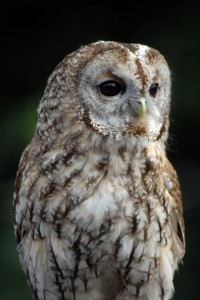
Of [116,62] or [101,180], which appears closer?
[116,62]

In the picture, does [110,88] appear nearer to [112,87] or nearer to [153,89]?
[112,87]

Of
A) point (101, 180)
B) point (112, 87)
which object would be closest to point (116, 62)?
point (112, 87)

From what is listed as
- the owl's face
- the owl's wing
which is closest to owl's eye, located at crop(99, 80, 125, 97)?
the owl's face

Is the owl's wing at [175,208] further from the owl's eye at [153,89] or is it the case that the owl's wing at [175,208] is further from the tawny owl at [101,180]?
the owl's eye at [153,89]

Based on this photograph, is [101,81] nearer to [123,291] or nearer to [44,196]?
[44,196]

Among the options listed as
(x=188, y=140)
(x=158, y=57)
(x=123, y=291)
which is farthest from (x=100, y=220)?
(x=188, y=140)

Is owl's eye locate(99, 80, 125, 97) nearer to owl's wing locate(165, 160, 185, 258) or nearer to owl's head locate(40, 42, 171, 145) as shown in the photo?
Result: owl's head locate(40, 42, 171, 145)

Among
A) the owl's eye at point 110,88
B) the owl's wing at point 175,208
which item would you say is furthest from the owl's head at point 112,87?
the owl's wing at point 175,208
